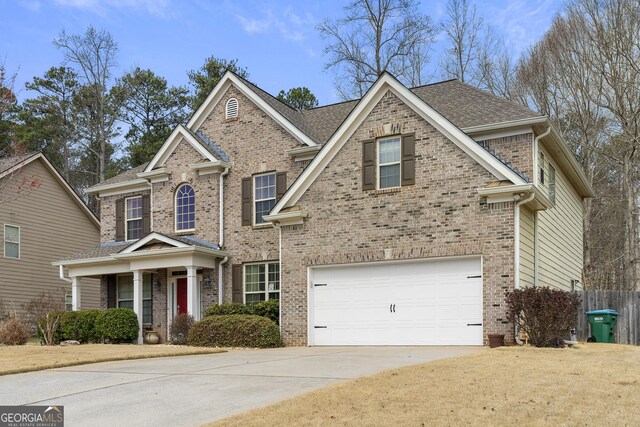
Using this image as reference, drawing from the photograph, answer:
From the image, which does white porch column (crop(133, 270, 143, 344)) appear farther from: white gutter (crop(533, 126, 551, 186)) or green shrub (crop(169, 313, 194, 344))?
white gutter (crop(533, 126, 551, 186))

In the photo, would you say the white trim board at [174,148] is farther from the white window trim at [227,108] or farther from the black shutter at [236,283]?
the black shutter at [236,283]

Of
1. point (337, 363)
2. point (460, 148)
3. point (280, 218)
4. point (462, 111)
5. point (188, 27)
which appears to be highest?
point (188, 27)

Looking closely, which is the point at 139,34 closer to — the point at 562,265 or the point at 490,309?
the point at 490,309

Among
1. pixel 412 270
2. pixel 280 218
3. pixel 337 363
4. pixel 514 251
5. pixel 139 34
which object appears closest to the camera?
pixel 337 363

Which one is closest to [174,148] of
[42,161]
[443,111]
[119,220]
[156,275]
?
[119,220]

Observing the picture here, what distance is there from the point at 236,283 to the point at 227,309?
5.85 feet

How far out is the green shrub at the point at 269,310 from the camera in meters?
19.8

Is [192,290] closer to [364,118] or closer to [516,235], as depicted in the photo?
[364,118]

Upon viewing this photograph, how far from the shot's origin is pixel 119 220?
25875mm

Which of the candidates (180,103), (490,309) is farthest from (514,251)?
(180,103)

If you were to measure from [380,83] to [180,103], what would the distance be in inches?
1177

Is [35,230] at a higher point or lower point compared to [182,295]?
higher

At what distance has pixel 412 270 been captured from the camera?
1716cm

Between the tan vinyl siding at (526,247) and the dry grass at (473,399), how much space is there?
5421 millimetres
